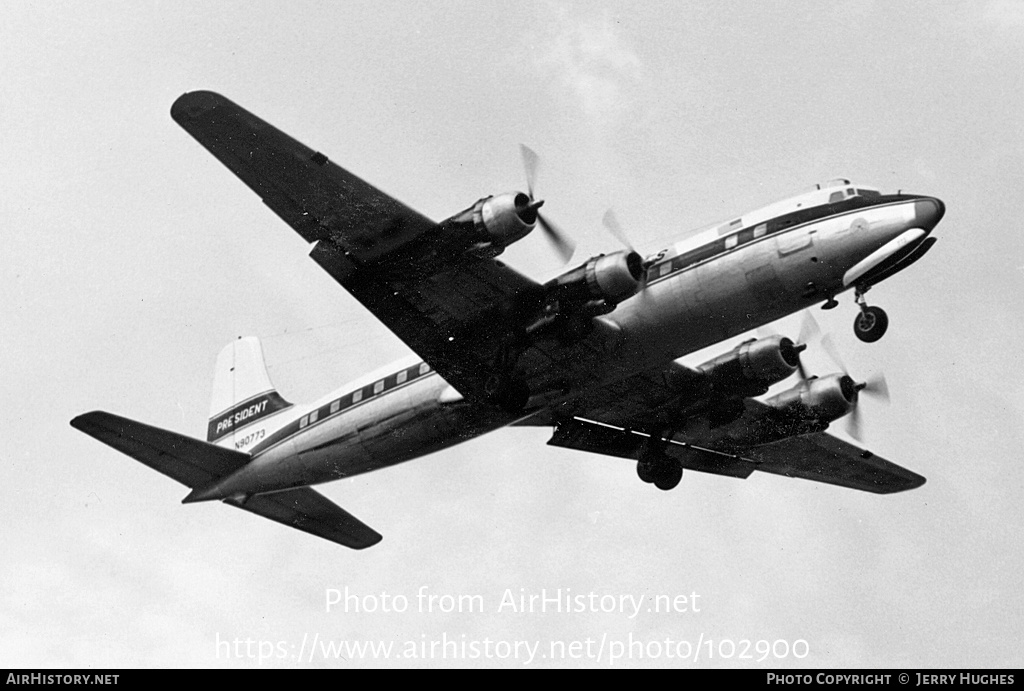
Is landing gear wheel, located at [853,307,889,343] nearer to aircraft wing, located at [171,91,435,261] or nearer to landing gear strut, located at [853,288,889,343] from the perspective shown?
landing gear strut, located at [853,288,889,343]

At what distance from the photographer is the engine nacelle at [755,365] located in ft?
69.6

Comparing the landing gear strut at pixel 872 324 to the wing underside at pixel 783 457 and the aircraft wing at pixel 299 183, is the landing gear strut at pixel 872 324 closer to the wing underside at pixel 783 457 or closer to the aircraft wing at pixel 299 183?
the wing underside at pixel 783 457

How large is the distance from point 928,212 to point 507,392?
7.99 metres

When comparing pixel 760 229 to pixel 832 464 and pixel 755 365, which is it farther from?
pixel 832 464

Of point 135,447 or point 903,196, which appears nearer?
point 903,196

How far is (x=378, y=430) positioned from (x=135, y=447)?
4.76 meters

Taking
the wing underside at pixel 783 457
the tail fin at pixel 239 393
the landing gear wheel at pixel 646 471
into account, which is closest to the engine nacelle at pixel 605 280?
the wing underside at pixel 783 457

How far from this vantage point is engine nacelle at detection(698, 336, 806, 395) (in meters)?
21.2

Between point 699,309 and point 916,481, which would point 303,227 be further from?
point 916,481

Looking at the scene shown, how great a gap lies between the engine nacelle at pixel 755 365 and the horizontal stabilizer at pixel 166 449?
10373 millimetres

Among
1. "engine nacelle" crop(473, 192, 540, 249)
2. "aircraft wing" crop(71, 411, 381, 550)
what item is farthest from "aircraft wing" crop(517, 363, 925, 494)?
"engine nacelle" crop(473, 192, 540, 249)
